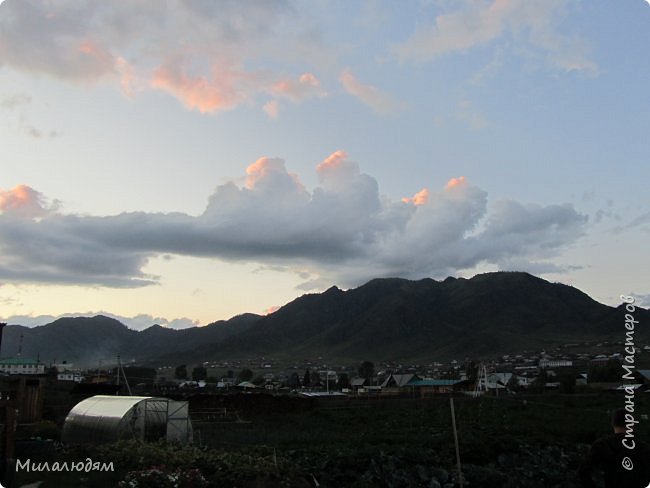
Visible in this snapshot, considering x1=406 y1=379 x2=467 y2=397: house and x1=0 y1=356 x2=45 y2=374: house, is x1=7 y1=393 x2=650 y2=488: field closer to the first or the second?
x1=406 y1=379 x2=467 y2=397: house

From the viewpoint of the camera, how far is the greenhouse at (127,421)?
87.7 feet

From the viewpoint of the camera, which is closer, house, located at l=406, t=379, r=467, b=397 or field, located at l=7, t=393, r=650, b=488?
field, located at l=7, t=393, r=650, b=488

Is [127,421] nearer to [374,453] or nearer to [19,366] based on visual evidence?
[374,453]

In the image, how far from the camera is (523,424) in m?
36.3

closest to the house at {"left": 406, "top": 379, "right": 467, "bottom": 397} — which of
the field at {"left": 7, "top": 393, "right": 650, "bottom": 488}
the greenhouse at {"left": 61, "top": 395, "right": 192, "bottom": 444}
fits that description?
the field at {"left": 7, "top": 393, "right": 650, "bottom": 488}

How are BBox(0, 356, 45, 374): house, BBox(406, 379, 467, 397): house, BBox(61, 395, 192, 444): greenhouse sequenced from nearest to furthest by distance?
1. BBox(61, 395, 192, 444): greenhouse
2. BBox(406, 379, 467, 397): house
3. BBox(0, 356, 45, 374): house

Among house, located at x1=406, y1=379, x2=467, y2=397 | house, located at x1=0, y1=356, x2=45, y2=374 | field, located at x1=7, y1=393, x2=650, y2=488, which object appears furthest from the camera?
house, located at x1=0, y1=356, x2=45, y2=374

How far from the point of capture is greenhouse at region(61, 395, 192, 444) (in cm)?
2673

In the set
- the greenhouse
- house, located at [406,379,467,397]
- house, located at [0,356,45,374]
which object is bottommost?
house, located at [406,379,467,397]

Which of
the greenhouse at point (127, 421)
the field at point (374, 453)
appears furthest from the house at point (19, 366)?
the greenhouse at point (127, 421)

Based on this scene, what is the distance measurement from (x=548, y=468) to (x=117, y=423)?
20764 mm

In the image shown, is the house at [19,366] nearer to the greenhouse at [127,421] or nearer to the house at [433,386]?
the house at [433,386]

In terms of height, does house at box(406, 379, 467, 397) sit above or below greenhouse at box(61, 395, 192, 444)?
below

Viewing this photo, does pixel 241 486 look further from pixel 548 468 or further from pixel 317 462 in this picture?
pixel 548 468
